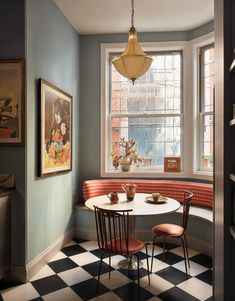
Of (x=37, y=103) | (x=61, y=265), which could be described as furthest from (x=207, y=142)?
(x=61, y=265)

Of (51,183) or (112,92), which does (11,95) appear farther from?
(112,92)

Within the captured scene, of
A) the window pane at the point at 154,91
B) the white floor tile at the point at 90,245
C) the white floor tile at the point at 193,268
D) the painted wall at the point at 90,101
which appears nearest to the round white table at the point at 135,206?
the white floor tile at the point at 193,268

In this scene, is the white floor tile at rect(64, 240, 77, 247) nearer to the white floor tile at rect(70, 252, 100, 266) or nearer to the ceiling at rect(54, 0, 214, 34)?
the white floor tile at rect(70, 252, 100, 266)

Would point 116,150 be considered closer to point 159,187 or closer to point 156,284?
Result: point 159,187

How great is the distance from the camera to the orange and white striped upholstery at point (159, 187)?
3797mm

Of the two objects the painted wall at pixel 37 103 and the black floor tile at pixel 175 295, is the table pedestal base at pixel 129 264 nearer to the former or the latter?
the black floor tile at pixel 175 295

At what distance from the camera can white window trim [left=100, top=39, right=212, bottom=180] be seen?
4164mm

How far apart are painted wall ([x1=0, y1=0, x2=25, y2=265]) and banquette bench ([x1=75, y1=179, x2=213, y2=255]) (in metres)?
1.40

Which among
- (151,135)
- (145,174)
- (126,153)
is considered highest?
(151,135)

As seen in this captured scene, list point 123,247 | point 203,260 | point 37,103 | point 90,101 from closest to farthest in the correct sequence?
point 123,247 → point 37,103 → point 203,260 → point 90,101

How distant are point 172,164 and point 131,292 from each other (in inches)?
85.9

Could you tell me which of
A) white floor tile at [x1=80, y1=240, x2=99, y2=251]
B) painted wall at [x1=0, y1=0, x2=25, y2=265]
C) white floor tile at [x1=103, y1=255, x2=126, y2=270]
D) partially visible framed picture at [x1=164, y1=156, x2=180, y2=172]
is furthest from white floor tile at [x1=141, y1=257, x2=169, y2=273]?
partially visible framed picture at [x1=164, y1=156, x2=180, y2=172]

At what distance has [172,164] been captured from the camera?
13.9 ft

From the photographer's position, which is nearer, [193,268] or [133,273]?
[133,273]
